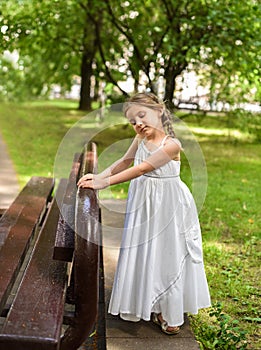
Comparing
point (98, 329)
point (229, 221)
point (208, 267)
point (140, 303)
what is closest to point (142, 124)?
point (140, 303)

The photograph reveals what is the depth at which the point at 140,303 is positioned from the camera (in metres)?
3.17

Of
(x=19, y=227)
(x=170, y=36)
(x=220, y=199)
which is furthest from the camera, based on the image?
(x=170, y=36)

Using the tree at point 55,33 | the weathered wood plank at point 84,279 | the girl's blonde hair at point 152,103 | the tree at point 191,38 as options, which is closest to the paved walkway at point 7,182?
the tree at point 55,33

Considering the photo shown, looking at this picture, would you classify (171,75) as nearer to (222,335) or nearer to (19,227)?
(19,227)

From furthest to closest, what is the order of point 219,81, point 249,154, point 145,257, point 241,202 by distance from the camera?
point 249,154
point 219,81
point 241,202
point 145,257

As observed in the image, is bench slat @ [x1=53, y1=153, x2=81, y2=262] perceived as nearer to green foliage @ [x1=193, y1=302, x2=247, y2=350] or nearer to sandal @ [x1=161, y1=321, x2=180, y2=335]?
sandal @ [x1=161, y1=321, x2=180, y2=335]

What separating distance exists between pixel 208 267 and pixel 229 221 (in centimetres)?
159

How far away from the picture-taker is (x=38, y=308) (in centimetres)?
250

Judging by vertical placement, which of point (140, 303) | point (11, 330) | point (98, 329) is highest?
point (11, 330)

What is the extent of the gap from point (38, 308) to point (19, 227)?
146 centimetres

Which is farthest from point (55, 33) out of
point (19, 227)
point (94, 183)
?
point (94, 183)

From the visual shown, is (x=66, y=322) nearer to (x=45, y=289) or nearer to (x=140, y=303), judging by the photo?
(x=45, y=289)

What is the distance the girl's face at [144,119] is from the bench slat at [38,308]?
2.92 ft

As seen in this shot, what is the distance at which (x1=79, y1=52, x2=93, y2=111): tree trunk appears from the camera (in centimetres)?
1773
